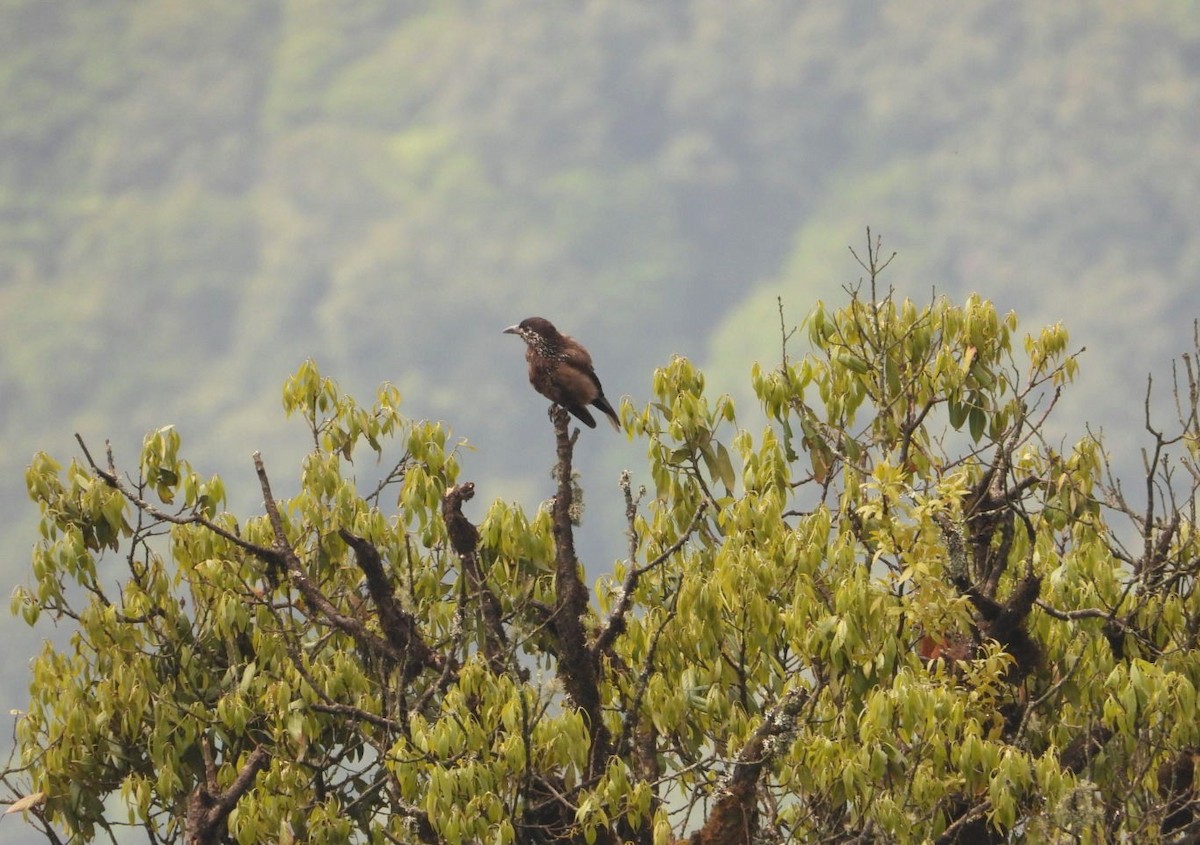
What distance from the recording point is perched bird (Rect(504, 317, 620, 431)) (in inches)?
548

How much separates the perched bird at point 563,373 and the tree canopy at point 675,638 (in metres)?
1.60

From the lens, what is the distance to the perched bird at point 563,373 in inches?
548

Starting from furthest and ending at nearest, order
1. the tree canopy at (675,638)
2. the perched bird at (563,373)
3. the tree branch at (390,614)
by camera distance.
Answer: the perched bird at (563,373) < the tree branch at (390,614) < the tree canopy at (675,638)

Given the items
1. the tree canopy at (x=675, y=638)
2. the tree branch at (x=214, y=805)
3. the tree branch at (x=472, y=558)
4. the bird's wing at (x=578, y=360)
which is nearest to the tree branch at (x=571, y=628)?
the tree canopy at (x=675, y=638)

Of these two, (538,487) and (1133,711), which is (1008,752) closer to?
(1133,711)

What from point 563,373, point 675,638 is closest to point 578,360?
point 563,373

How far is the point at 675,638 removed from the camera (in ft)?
37.0

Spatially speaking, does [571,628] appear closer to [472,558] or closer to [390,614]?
[472,558]

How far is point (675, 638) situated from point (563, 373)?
3249 millimetres

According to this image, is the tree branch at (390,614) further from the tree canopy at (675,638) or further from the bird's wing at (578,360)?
the bird's wing at (578,360)

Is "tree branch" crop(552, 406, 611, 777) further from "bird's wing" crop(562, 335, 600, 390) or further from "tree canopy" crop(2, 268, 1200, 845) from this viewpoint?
"bird's wing" crop(562, 335, 600, 390)

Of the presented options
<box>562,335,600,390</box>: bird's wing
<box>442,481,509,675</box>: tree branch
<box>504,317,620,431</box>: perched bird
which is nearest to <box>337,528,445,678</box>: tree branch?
<box>442,481,509,675</box>: tree branch

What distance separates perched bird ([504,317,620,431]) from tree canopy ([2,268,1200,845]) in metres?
1.60

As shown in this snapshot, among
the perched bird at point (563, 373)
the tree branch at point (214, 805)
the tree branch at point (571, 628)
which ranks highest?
the perched bird at point (563, 373)
